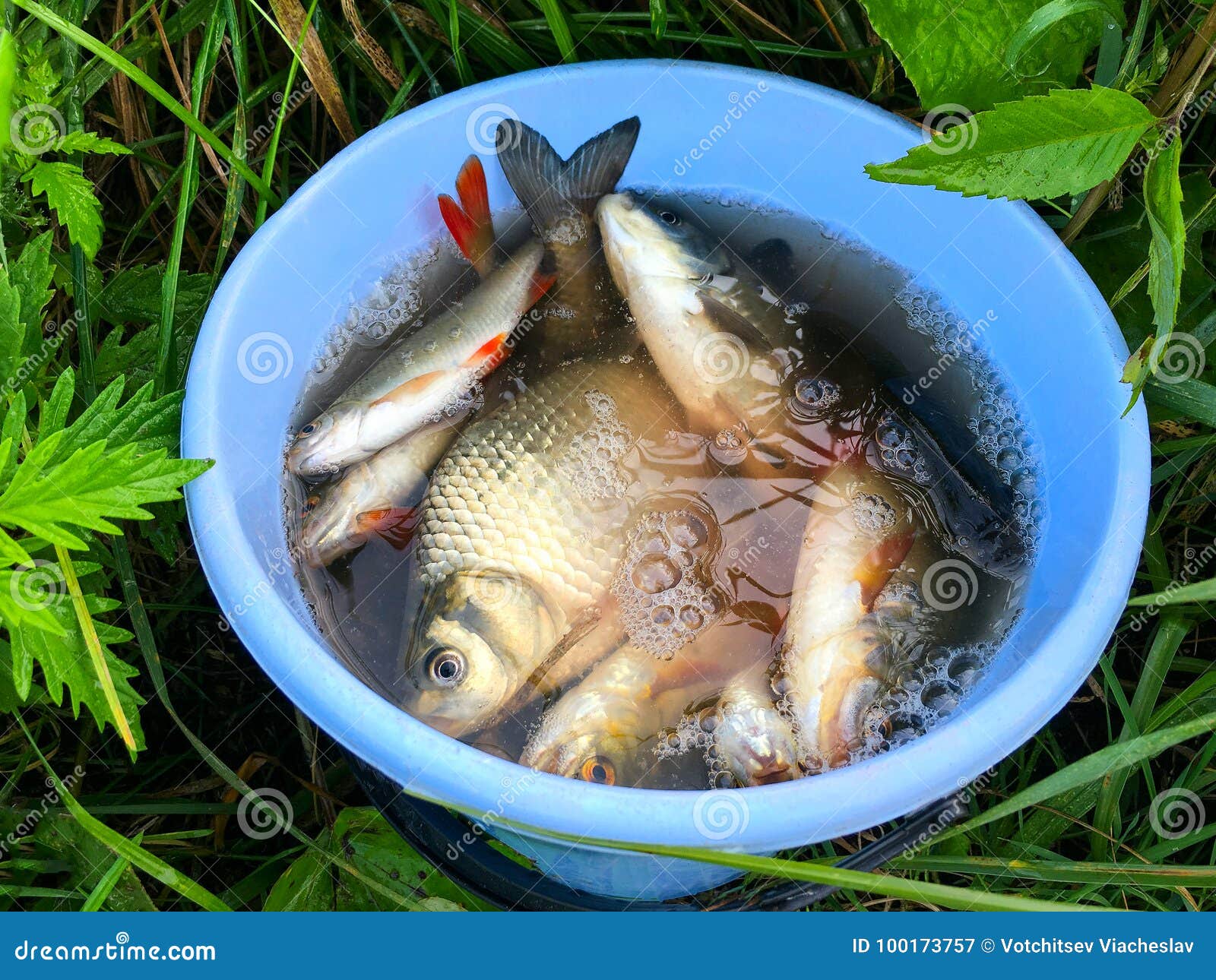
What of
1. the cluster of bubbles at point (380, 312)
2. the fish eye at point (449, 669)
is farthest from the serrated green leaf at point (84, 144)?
the fish eye at point (449, 669)

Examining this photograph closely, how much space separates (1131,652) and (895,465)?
23.8 inches

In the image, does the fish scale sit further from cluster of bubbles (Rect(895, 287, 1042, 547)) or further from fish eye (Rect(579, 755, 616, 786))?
cluster of bubbles (Rect(895, 287, 1042, 547))

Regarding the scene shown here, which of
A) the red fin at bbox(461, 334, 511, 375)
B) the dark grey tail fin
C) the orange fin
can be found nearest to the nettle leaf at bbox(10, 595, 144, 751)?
the orange fin

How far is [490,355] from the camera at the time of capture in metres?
1.66

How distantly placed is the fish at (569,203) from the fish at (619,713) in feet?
1.92

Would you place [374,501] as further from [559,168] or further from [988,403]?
[988,403]

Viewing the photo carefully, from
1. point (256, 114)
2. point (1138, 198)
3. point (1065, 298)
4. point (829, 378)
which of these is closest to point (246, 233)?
point (256, 114)

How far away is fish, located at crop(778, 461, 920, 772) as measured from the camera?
4.55 ft

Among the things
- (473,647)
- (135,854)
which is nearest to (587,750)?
(473,647)

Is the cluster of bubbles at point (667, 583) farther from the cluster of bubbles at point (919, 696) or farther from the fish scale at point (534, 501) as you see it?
the cluster of bubbles at point (919, 696)

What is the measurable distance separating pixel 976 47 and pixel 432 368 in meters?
0.99

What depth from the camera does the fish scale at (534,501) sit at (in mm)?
1463

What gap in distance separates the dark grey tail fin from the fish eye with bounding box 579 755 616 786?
959mm

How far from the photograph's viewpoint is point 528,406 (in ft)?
5.14
